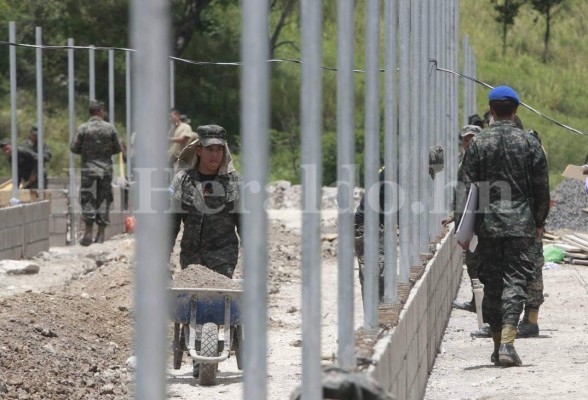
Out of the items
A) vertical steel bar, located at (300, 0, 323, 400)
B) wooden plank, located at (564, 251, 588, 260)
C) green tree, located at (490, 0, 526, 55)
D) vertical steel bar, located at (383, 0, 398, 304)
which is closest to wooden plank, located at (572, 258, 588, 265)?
wooden plank, located at (564, 251, 588, 260)

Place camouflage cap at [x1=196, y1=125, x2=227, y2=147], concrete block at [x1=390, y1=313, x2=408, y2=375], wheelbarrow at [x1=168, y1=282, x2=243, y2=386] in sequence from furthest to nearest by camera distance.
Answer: camouflage cap at [x1=196, y1=125, x2=227, y2=147], wheelbarrow at [x1=168, y1=282, x2=243, y2=386], concrete block at [x1=390, y1=313, x2=408, y2=375]

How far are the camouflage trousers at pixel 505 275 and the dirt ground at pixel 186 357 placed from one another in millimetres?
357

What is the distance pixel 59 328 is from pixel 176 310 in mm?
1845

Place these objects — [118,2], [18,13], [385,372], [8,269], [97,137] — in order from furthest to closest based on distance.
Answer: [118,2]
[18,13]
[97,137]
[8,269]
[385,372]

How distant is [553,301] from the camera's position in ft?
44.4

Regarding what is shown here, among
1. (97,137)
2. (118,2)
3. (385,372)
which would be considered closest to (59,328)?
(385,372)

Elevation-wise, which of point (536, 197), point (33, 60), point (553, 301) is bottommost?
point (553, 301)

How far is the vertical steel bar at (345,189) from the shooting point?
541 centimetres

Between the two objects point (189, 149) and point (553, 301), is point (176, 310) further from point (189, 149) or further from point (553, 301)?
point (553, 301)

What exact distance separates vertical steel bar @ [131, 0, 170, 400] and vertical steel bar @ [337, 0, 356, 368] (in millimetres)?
2282

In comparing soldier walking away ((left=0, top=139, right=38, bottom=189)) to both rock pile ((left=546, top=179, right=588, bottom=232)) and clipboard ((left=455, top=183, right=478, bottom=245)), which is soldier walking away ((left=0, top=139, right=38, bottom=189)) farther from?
clipboard ((left=455, top=183, right=478, bottom=245))

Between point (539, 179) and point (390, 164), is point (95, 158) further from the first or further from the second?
point (390, 164)

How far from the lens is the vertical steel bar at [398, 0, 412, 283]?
8375 millimetres

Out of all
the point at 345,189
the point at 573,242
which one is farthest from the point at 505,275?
the point at 573,242
